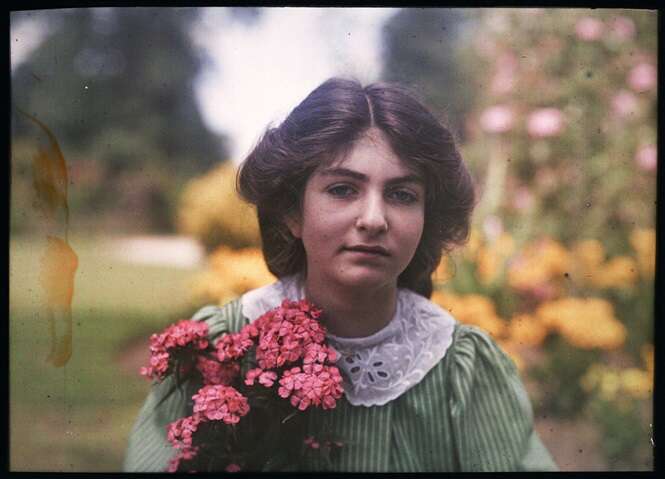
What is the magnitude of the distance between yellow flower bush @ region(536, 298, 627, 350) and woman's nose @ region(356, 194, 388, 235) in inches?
46.2

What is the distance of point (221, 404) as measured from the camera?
7.18 ft

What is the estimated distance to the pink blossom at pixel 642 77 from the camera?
2.88 meters

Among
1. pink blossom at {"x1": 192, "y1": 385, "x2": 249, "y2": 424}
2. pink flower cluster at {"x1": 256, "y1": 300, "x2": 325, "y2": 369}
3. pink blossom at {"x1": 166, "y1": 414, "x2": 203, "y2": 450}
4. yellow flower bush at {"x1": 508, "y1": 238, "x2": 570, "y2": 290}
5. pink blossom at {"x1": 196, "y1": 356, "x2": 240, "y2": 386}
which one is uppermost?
yellow flower bush at {"x1": 508, "y1": 238, "x2": 570, "y2": 290}

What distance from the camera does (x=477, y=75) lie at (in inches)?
106

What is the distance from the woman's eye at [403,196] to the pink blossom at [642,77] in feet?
3.72

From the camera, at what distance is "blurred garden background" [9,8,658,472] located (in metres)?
2.48

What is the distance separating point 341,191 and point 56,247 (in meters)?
0.97

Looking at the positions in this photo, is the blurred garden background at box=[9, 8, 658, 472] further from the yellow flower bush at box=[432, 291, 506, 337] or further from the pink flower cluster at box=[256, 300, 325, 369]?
the pink flower cluster at box=[256, 300, 325, 369]

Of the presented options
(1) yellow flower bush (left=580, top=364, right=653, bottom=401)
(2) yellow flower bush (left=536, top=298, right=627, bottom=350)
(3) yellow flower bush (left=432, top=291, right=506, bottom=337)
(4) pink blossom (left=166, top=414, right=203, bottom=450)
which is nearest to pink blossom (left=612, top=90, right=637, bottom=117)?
(2) yellow flower bush (left=536, top=298, right=627, bottom=350)

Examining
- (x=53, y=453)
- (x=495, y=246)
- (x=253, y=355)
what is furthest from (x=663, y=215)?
(x=53, y=453)

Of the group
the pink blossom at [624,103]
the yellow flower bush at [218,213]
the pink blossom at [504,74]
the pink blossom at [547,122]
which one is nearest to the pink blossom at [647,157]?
the pink blossom at [624,103]

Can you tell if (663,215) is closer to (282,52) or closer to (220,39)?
(282,52)

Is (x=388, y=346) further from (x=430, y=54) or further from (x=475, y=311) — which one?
(x=430, y=54)

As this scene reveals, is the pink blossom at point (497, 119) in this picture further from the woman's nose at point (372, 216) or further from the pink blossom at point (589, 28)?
the woman's nose at point (372, 216)
